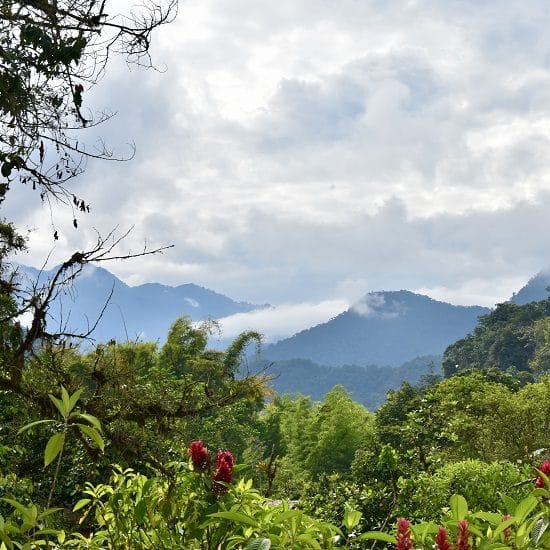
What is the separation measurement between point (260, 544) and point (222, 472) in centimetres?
56

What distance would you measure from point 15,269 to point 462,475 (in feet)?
13.8

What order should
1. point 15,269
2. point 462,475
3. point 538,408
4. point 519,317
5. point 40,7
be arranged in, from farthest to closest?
point 519,317
point 538,408
point 462,475
point 15,269
point 40,7

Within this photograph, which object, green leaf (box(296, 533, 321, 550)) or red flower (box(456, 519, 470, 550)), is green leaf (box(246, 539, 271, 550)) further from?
red flower (box(456, 519, 470, 550))

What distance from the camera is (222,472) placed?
225cm

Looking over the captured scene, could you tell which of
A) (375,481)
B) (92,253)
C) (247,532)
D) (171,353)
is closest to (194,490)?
(247,532)

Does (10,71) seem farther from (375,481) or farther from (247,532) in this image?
(375,481)

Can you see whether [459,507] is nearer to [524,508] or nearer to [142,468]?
[524,508]

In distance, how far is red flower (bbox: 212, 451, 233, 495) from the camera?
7.38 feet

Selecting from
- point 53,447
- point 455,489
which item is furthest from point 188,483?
point 455,489

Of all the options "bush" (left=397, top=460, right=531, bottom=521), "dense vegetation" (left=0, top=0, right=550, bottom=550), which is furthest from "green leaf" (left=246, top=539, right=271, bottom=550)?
"bush" (left=397, top=460, right=531, bottom=521)

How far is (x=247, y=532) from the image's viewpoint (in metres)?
2.00

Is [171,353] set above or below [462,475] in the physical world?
above

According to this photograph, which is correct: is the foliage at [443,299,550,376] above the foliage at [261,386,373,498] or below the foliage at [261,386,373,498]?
above

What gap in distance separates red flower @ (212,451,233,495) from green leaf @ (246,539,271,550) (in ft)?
1.78
